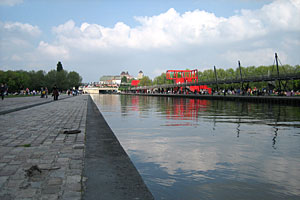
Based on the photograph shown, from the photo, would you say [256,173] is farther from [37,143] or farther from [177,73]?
[177,73]

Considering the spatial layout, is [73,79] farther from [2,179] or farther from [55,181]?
[55,181]

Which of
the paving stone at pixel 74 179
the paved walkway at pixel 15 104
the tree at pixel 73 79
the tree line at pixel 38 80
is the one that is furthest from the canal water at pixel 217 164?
the tree at pixel 73 79

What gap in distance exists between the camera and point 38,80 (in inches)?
4235

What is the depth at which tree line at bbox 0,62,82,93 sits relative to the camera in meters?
95.3

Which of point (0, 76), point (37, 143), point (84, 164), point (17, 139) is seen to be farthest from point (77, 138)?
point (0, 76)

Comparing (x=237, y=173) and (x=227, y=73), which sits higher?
(x=227, y=73)

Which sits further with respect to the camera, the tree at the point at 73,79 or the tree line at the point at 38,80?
the tree at the point at 73,79

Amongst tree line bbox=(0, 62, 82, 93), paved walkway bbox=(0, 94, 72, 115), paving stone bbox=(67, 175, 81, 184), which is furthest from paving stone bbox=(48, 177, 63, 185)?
tree line bbox=(0, 62, 82, 93)

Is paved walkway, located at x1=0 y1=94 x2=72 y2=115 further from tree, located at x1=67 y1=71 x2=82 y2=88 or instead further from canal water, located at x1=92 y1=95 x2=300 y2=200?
tree, located at x1=67 y1=71 x2=82 y2=88

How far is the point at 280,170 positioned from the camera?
232 inches

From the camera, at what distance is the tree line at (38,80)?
313ft

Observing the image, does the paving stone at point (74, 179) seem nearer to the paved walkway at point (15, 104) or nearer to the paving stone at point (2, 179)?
the paving stone at point (2, 179)

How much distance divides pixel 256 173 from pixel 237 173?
38 centimetres

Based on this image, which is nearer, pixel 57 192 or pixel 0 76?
pixel 57 192
